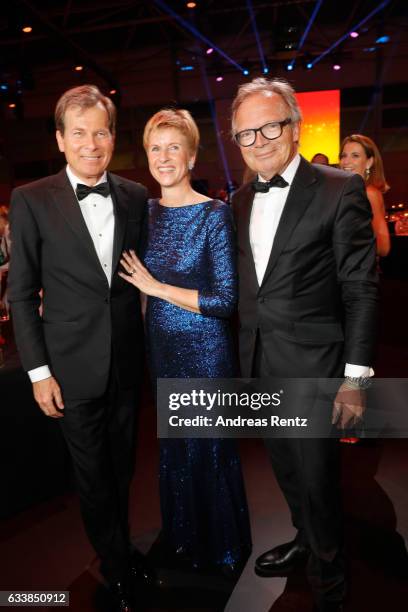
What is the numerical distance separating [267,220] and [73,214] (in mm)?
636

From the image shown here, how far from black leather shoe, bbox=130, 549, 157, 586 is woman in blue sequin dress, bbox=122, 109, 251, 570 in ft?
0.43

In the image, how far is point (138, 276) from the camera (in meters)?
1.70

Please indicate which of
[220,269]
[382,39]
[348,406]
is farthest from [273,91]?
[382,39]

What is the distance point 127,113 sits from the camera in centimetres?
1330

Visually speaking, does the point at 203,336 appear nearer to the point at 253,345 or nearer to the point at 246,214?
the point at 253,345

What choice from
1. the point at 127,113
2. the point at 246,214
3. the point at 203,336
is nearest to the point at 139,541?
the point at 203,336

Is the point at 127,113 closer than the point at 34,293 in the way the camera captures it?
No

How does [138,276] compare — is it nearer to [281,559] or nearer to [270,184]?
[270,184]

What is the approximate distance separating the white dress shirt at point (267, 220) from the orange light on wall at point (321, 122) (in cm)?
1028

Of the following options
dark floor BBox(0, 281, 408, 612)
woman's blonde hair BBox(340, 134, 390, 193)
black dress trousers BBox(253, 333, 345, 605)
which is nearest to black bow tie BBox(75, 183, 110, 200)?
black dress trousers BBox(253, 333, 345, 605)

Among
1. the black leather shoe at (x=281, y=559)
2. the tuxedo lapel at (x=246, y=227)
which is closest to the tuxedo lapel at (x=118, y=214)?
the tuxedo lapel at (x=246, y=227)

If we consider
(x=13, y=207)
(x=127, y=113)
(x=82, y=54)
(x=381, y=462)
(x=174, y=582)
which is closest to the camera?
(x=13, y=207)

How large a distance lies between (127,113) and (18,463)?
1244 cm

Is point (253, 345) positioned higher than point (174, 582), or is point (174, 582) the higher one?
point (253, 345)
